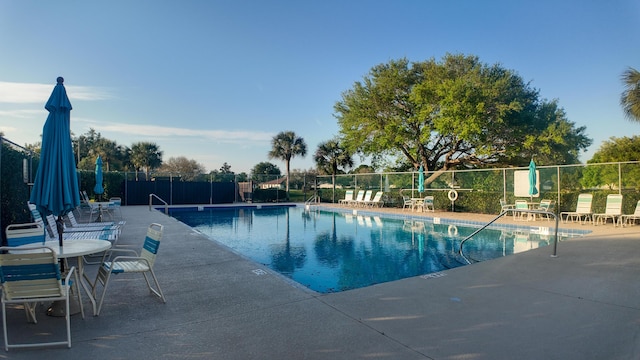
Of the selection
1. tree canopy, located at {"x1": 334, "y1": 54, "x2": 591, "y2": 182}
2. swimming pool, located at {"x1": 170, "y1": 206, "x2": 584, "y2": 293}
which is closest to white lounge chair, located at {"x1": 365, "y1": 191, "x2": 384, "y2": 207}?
tree canopy, located at {"x1": 334, "y1": 54, "x2": 591, "y2": 182}

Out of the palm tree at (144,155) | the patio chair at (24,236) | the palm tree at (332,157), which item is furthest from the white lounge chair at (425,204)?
the palm tree at (144,155)

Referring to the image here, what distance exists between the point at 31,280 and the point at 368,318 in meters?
2.65

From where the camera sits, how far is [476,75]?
1952 cm

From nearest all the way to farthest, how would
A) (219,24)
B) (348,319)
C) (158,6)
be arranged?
(348,319) < (158,6) < (219,24)

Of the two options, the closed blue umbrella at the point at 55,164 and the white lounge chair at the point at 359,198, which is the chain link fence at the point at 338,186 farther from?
the closed blue umbrella at the point at 55,164

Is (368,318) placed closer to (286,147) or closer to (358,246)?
(358,246)

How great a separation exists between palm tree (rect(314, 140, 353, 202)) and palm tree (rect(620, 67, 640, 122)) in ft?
49.8

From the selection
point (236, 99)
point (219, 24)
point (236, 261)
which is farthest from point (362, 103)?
point (236, 261)

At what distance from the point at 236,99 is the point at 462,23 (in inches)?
439

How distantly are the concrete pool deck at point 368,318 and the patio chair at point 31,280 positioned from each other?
12.3 inches

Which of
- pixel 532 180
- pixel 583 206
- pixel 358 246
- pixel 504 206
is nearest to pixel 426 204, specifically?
pixel 504 206

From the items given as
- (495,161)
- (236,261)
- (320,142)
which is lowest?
(236,261)

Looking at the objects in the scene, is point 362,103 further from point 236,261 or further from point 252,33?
point 236,261

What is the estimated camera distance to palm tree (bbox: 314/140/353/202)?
24781 mm
